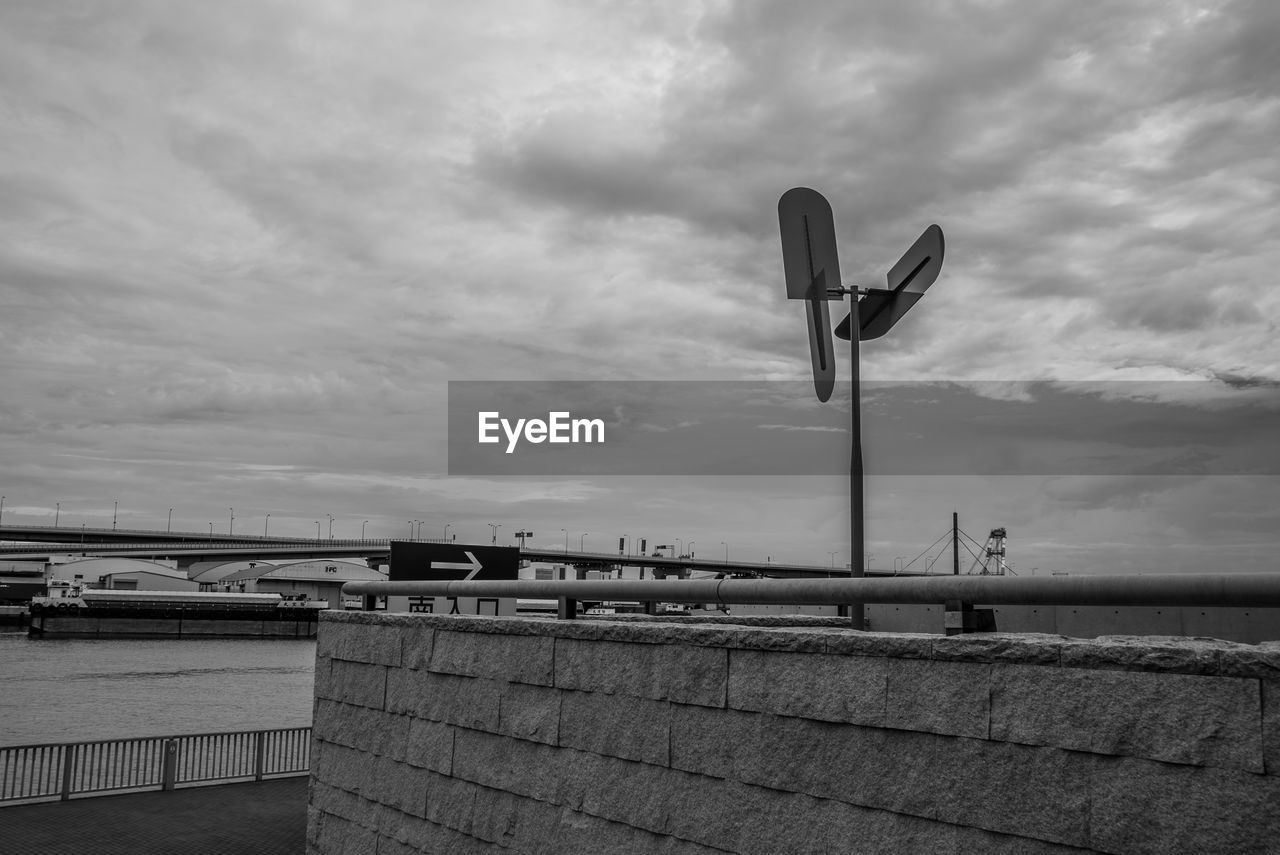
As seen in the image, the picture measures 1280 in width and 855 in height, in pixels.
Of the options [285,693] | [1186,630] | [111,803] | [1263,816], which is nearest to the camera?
[1263,816]

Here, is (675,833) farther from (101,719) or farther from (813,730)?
(101,719)

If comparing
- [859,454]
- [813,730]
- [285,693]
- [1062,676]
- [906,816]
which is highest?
[859,454]

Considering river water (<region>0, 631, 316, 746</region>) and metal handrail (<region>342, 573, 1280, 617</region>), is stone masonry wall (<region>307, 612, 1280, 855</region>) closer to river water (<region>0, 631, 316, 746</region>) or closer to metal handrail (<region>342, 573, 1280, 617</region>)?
metal handrail (<region>342, 573, 1280, 617</region>)

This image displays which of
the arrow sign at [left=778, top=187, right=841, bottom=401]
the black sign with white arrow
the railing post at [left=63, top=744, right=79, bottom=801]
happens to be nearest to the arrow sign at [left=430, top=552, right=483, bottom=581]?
the black sign with white arrow

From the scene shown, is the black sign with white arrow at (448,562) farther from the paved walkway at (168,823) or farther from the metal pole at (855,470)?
the paved walkway at (168,823)

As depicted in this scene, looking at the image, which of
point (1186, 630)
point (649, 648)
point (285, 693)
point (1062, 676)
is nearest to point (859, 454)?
point (649, 648)

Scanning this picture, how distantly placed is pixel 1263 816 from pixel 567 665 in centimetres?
323

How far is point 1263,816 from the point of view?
9.95ft

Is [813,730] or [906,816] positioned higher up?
[813,730]

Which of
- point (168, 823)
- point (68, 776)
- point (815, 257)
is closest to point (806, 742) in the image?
point (815, 257)

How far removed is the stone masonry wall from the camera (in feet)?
10.5

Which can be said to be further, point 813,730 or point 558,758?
point 558,758

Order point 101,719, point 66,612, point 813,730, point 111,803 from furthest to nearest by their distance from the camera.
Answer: point 66,612
point 101,719
point 111,803
point 813,730

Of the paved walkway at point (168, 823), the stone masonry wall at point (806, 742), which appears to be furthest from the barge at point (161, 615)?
the stone masonry wall at point (806, 742)
